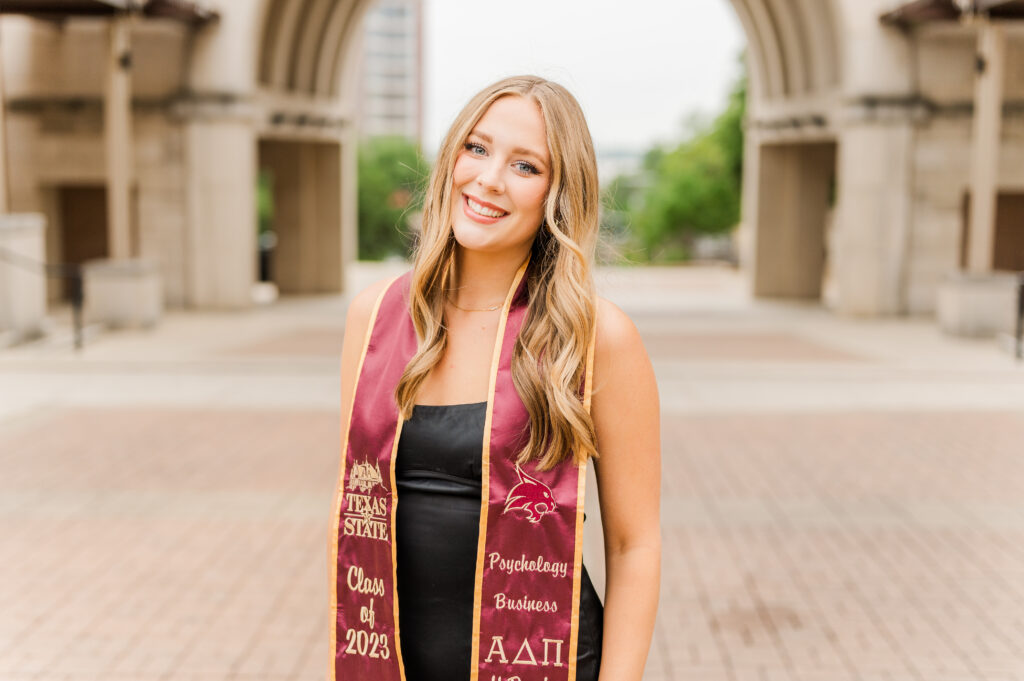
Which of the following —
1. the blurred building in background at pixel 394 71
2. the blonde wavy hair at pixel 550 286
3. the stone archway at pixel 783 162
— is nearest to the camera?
the blonde wavy hair at pixel 550 286

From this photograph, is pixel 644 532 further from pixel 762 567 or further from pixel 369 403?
pixel 762 567

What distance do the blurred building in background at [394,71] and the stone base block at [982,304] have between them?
143 metres

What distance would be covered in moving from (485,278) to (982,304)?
1630cm

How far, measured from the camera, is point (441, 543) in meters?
2.13

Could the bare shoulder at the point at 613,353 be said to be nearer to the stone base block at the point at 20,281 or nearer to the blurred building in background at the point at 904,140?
the stone base block at the point at 20,281

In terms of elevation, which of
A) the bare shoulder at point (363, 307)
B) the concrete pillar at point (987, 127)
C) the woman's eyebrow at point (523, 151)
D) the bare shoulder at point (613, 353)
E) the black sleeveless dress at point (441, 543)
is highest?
the concrete pillar at point (987, 127)

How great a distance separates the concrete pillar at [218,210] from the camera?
20.7 m

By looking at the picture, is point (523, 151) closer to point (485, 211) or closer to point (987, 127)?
point (485, 211)

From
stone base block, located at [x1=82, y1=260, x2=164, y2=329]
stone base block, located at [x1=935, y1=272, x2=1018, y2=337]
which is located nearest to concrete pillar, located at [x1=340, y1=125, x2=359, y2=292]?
stone base block, located at [x1=82, y1=260, x2=164, y2=329]

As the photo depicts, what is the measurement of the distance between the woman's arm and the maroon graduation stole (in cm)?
6

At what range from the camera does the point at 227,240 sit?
20812 millimetres

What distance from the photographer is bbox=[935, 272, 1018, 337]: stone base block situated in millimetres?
16828

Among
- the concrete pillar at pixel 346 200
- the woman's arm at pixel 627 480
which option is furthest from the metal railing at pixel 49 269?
the woman's arm at pixel 627 480

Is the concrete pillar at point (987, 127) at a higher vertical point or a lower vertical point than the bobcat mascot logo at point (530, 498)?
higher
